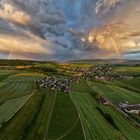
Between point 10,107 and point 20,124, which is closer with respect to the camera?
point 20,124

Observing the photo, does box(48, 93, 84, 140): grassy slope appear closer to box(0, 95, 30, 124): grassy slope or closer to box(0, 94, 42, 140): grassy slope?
box(0, 94, 42, 140): grassy slope

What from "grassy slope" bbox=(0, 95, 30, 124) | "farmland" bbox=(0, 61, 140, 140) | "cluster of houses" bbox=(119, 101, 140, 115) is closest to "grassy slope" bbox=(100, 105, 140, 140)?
"farmland" bbox=(0, 61, 140, 140)

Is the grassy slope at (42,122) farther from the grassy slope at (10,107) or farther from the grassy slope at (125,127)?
the grassy slope at (125,127)

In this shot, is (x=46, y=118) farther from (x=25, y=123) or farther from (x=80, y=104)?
(x=80, y=104)

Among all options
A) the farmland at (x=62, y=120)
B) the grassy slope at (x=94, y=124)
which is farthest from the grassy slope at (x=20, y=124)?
the grassy slope at (x=94, y=124)

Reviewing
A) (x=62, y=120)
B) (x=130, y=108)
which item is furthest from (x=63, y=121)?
(x=130, y=108)

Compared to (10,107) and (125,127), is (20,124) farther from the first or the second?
(125,127)

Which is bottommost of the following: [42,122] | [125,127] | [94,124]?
[125,127]

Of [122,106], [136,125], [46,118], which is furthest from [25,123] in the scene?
[122,106]

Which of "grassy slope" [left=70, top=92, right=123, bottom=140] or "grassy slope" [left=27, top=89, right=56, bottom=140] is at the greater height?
"grassy slope" [left=27, top=89, right=56, bottom=140]

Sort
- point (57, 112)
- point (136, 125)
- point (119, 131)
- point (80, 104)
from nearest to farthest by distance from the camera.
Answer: point (119, 131), point (136, 125), point (57, 112), point (80, 104)

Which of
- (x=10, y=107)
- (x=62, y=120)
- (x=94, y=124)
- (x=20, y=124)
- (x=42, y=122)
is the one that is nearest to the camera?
(x=20, y=124)
